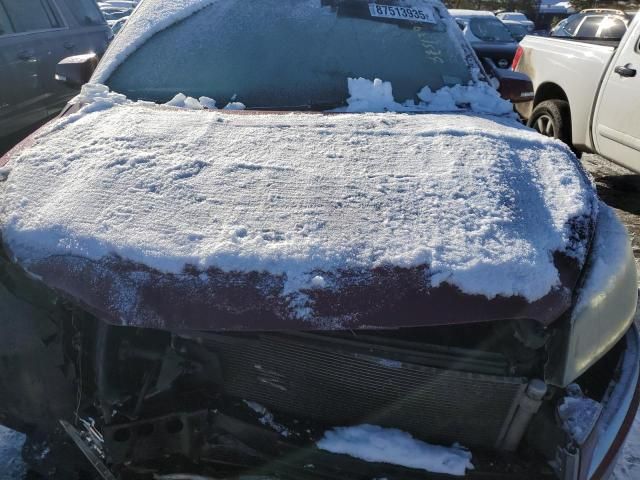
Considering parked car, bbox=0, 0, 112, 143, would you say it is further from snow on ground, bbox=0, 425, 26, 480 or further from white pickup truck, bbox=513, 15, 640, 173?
white pickup truck, bbox=513, 15, 640, 173

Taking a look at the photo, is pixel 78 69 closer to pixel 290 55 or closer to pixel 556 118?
pixel 290 55

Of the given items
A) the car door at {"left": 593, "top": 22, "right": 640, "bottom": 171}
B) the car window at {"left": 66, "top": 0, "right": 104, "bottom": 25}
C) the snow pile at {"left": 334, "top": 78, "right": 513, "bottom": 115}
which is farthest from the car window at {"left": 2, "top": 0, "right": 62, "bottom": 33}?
the car door at {"left": 593, "top": 22, "right": 640, "bottom": 171}

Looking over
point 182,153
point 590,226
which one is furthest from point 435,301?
point 182,153

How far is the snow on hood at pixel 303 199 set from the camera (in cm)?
143

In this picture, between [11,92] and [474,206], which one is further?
[11,92]

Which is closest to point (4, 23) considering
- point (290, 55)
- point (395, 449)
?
point (290, 55)

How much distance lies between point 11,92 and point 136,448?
14.2 ft

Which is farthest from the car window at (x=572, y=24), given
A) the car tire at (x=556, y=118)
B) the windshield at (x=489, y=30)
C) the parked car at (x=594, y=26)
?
the windshield at (x=489, y=30)

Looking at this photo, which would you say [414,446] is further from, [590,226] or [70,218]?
[70,218]

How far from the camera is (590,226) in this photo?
1656 millimetres

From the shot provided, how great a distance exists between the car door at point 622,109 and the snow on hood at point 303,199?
314 cm

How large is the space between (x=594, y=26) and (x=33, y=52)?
5939 mm

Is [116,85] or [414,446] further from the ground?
[116,85]

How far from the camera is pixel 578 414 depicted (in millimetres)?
1523
